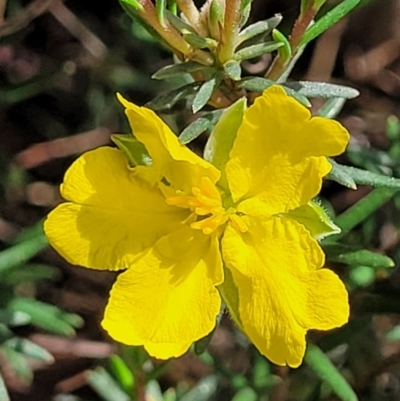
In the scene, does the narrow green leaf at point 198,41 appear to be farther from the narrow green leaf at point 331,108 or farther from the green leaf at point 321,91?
the narrow green leaf at point 331,108

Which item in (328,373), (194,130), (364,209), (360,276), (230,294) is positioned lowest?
(328,373)

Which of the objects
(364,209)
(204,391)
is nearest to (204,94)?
(364,209)

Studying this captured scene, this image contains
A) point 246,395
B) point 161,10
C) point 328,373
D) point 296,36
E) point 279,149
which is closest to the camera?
point 279,149

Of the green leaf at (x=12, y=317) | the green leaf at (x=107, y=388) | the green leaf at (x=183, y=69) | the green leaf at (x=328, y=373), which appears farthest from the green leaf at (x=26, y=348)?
the green leaf at (x=183, y=69)

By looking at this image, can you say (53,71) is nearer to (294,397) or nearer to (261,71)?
(261,71)

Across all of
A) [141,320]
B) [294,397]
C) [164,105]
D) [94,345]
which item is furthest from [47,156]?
[141,320]

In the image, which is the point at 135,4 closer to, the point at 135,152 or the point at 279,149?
the point at 135,152
